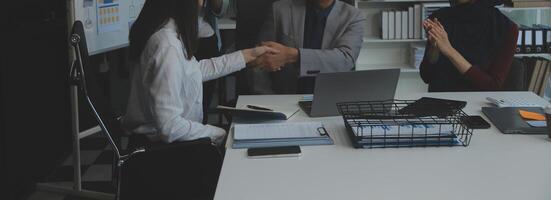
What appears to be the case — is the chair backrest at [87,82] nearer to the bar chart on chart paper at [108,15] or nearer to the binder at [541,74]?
the bar chart on chart paper at [108,15]

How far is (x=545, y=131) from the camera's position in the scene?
1881mm

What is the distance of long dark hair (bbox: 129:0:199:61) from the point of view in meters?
2.02

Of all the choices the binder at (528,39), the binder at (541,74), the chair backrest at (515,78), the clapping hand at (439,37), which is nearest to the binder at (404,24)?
the binder at (528,39)

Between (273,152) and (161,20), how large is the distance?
671mm

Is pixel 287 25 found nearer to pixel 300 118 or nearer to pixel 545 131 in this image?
pixel 300 118

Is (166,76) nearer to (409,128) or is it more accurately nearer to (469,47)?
(409,128)

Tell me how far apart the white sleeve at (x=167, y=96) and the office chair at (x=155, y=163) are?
0.07 meters

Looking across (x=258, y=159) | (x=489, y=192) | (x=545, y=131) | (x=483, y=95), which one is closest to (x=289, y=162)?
(x=258, y=159)

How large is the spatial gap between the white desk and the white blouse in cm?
31

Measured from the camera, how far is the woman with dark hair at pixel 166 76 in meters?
1.92

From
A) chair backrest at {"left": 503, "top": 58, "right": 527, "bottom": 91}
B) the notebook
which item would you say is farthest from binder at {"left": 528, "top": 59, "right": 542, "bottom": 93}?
the notebook

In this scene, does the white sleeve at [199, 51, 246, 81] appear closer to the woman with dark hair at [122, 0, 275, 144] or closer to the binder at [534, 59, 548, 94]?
the woman with dark hair at [122, 0, 275, 144]

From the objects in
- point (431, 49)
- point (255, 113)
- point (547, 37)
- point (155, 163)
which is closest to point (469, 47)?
point (431, 49)

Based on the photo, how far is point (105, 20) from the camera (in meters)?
3.09
